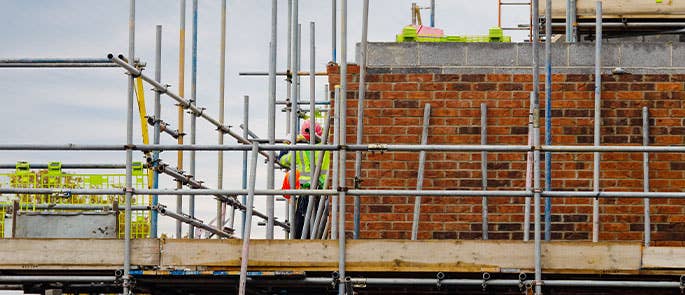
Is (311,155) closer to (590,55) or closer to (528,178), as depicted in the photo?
(528,178)

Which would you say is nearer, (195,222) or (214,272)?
(214,272)

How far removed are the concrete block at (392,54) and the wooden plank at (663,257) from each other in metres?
3.16

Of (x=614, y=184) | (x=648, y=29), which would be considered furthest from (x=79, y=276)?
(x=648, y=29)

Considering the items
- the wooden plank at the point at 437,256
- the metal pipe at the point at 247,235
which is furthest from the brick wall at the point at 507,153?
the metal pipe at the point at 247,235

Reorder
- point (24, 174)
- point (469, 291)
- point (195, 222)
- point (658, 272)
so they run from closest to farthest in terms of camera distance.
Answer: point (658, 272), point (469, 291), point (195, 222), point (24, 174)

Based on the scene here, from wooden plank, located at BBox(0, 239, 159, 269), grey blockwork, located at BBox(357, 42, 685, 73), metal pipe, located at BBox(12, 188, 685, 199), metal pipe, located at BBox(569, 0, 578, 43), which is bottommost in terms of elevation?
wooden plank, located at BBox(0, 239, 159, 269)

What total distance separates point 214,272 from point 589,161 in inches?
152

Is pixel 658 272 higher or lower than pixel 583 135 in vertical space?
lower

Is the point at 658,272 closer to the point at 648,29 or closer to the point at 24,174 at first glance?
the point at 648,29

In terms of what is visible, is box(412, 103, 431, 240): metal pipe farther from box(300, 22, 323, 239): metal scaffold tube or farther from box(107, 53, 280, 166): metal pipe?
box(107, 53, 280, 166): metal pipe

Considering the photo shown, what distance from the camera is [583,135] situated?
1364 cm

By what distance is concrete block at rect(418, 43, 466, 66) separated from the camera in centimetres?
1366

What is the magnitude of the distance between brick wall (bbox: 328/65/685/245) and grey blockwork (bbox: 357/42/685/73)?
0.10m

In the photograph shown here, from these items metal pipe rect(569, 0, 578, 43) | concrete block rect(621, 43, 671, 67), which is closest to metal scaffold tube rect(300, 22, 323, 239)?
metal pipe rect(569, 0, 578, 43)
